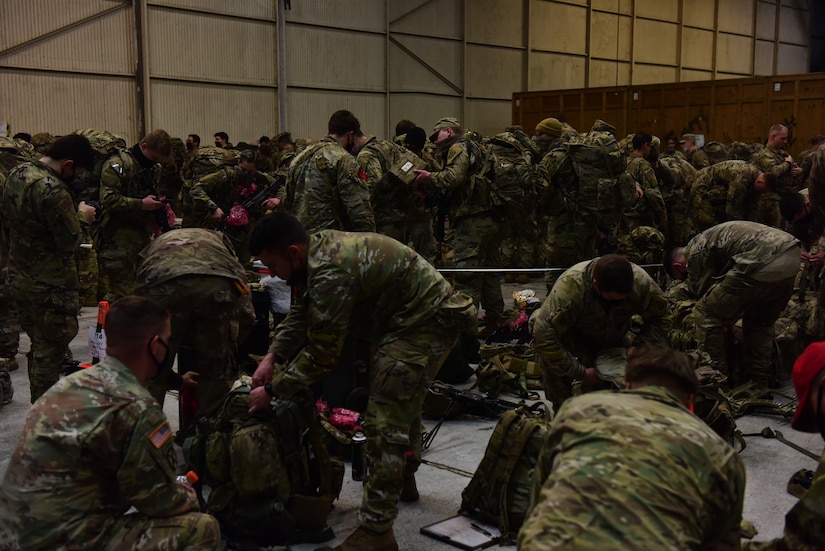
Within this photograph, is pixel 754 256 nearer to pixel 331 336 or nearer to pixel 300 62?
pixel 331 336

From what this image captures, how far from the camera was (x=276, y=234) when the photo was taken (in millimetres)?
3844

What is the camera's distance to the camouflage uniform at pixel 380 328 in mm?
3828

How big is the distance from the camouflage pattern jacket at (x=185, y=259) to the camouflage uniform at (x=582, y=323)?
1.80 meters

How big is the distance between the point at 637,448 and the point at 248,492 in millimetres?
2292

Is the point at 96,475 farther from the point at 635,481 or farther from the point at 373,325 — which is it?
the point at 635,481

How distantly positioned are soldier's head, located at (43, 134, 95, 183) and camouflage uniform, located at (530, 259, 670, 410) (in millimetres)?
3201

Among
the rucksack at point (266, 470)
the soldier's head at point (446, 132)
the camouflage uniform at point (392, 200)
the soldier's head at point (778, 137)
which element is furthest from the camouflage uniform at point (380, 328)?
the soldier's head at point (778, 137)

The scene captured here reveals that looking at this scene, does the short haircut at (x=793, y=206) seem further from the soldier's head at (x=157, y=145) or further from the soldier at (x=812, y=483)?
the soldier's head at (x=157, y=145)

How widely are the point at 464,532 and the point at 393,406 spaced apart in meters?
0.78

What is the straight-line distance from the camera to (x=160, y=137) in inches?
265

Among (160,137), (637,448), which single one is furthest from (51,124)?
(637,448)

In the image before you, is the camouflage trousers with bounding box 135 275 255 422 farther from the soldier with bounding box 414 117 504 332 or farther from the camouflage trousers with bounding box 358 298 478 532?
the soldier with bounding box 414 117 504 332

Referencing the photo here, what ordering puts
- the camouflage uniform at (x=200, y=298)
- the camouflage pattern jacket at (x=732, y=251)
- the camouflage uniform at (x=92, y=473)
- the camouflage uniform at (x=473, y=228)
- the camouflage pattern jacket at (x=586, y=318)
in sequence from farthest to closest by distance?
the camouflage uniform at (x=473, y=228) → the camouflage pattern jacket at (x=732, y=251) → the camouflage pattern jacket at (x=586, y=318) → the camouflage uniform at (x=200, y=298) → the camouflage uniform at (x=92, y=473)

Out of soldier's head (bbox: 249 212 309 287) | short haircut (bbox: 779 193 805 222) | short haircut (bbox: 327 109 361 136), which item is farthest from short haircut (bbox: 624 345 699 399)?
short haircut (bbox: 779 193 805 222)
